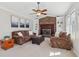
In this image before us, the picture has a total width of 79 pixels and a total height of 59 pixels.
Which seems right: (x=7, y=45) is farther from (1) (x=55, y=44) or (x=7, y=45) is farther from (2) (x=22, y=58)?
(1) (x=55, y=44)

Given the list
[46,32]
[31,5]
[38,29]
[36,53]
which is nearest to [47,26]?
[46,32]

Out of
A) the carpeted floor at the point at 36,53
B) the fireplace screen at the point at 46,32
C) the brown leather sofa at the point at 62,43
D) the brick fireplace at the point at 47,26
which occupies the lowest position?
the carpeted floor at the point at 36,53

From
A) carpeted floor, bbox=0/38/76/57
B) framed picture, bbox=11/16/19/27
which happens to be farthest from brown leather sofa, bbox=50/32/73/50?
framed picture, bbox=11/16/19/27

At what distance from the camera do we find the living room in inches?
161

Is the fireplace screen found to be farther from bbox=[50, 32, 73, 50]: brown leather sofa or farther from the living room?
bbox=[50, 32, 73, 50]: brown leather sofa

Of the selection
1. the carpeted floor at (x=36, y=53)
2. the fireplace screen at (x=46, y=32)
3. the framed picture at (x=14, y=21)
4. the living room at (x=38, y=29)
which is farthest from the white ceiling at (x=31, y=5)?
the fireplace screen at (x=46, y=32)

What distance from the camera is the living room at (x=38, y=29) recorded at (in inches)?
161

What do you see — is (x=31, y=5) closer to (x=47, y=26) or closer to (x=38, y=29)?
(x=38, y=29)

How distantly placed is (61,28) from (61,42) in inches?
186

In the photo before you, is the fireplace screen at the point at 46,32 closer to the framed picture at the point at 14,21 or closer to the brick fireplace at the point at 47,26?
the brick fireplace at the point at 47,26

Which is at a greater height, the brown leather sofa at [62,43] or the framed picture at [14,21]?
Result: the framed picture at [14,21]

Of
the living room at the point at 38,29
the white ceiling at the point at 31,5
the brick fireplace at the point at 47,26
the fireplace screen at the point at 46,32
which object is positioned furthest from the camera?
the fireplace screen at the point at 46,32

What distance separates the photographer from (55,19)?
32.9 ft

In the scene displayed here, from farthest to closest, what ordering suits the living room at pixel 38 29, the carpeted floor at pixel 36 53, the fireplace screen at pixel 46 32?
the fireplace screen at pixel 46 32 < the living room at pixel 38 29 < the carpeted floor at pixel 36 53
